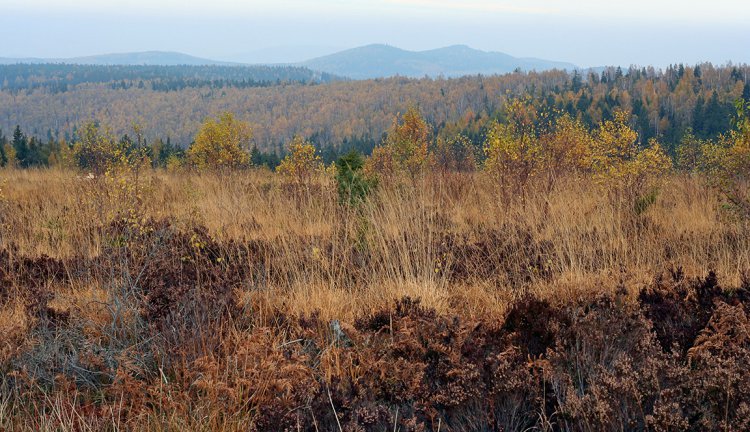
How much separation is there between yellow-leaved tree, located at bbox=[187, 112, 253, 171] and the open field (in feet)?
38.2

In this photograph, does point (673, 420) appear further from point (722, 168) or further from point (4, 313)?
point (722, 168)

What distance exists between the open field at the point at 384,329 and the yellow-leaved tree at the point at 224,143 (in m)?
11.6

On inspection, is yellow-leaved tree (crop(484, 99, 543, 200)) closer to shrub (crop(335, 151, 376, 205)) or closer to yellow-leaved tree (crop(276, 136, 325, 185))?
shrub (crop(335, 151, 376, 205))

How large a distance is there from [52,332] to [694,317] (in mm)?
3637

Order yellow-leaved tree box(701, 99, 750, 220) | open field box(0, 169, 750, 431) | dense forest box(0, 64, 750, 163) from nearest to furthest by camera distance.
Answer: open field box(0, 169, 750, 431)
yellow-leaved tree box(701, 99, 750, 220)
dense forest box(0, 64, 750, 163)

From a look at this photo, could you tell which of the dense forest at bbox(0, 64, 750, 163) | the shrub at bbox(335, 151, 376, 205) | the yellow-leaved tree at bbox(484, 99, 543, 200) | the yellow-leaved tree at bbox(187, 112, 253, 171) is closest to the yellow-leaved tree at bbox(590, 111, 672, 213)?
the yellow-leaved tree at bbox(484, 99, 543, 200)

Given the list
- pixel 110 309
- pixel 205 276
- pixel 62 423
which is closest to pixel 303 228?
pixel 205 276

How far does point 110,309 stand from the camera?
11.0 feet

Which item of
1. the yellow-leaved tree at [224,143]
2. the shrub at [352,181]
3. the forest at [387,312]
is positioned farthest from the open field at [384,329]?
the yellow-leaved tree at [224,143]

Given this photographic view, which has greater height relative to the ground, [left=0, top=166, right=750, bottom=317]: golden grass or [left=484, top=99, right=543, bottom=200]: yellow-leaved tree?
[left=484, top=99, right=543, bottom=200]: yellow-leaved tree

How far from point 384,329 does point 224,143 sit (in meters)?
15.1

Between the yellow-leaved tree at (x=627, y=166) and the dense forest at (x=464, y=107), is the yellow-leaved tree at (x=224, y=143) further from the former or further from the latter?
the dense forest at (x=464, y=107)

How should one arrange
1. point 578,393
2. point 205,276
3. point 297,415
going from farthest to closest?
point 205,276 < point 578,393 < point 297,415

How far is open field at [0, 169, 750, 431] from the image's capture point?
238 centimetres
